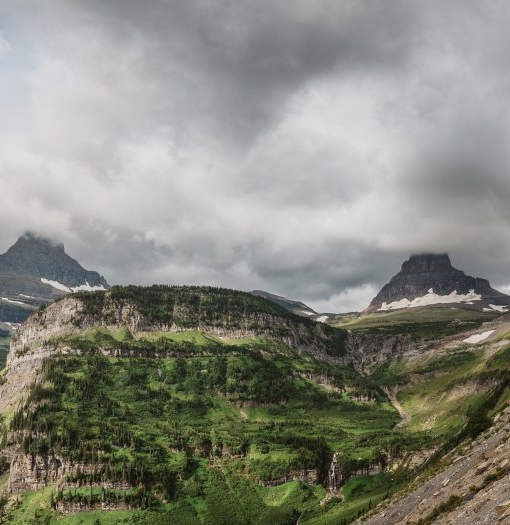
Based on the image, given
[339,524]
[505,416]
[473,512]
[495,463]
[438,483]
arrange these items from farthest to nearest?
[339,524] < [505,416] < [438,483] < [495,463] < [473,512]

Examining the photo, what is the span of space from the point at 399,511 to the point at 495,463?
36.4 m

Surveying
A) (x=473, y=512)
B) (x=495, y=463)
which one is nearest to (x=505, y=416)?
(x=495, y=463)

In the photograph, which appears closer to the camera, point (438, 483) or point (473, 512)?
point (473, 512)

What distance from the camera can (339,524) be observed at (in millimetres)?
194000

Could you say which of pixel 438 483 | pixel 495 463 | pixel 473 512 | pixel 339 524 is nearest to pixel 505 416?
pixel 438 483

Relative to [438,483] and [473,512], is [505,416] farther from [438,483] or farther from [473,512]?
[473,512]

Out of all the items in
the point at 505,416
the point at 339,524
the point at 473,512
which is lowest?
the point at 339,524

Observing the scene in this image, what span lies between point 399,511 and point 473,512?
49.4m

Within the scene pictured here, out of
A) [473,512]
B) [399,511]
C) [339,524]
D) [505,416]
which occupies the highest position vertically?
[505,416]

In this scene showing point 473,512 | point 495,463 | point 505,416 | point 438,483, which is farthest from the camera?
point 505,416

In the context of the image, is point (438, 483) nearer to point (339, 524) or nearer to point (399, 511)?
point (399, 511)

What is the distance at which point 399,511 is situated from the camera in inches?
3917

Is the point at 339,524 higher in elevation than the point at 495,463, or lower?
lower

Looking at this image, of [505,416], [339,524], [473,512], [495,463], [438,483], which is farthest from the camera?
[339,524]
